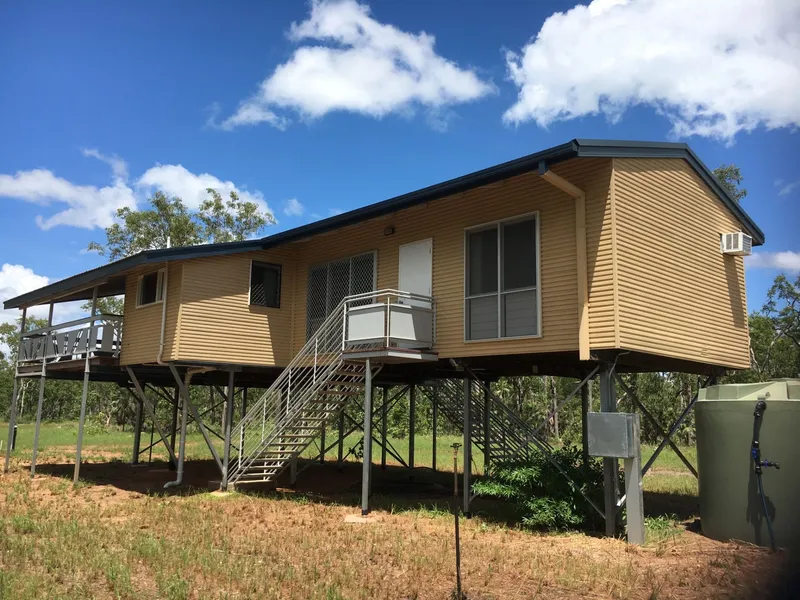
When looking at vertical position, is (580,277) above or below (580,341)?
above

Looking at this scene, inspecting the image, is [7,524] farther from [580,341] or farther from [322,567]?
[580,341]

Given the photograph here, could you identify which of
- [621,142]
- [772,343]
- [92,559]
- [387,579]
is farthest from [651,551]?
[772,343]

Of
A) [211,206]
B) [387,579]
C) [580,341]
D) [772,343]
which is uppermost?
[211,206]

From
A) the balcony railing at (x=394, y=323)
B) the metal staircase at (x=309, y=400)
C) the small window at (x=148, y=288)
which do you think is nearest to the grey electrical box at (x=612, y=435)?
the balcony railing at (x=394, y=323)

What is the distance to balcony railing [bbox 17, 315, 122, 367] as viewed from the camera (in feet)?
59.3

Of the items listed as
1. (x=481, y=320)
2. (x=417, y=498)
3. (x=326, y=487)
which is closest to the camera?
(x=481, y=320)

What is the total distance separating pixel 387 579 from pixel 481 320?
6125 mm

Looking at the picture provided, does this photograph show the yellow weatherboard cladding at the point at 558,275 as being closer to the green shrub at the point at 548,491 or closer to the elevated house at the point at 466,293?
the elevated house at the point at 466,293

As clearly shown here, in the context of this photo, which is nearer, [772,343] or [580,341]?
[580,341]

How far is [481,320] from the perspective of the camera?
13266 mm

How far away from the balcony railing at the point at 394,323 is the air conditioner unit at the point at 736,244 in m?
6.41

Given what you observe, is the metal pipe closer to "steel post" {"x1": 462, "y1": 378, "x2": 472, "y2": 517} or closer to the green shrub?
"steel post" {"x1": 462, "y1": 378, "x2": 472, "y2": 517}

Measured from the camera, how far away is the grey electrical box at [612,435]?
35.0 feet

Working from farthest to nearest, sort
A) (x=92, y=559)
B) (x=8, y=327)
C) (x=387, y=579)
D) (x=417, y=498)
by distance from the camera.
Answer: (x=8, y=327) < (x=417, y=498) < (x=92, y=559) < (x=387, y=579)
